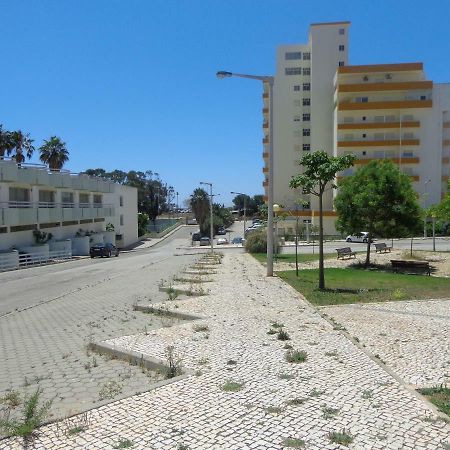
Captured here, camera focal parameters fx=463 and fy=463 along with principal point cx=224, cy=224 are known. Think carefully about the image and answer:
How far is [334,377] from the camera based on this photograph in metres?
6.10

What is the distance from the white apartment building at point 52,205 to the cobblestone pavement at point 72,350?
21747 mm

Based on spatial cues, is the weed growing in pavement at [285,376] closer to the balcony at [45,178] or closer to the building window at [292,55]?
the balcony at [45,178]

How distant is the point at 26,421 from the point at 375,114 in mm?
66805

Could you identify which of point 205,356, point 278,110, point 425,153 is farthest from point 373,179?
point 278,110

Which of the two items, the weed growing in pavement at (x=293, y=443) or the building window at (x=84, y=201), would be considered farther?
the building window at (x=84, y=201)

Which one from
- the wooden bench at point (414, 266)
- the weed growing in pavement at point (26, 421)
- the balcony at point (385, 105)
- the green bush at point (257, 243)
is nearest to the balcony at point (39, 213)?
the green bush at point (257, 243)

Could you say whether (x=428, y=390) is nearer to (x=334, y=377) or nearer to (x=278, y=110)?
(x=334, y=377)

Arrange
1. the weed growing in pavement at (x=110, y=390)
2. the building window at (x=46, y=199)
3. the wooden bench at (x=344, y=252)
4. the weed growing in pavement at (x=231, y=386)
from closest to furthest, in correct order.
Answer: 1. the weed growing in pavement at (x=231, y=386)
2. the weed growing in pavement at (x=110, y=390)
3. the wooden bench at (x=344, y=252)
4. the building window at (x=46, y=199)

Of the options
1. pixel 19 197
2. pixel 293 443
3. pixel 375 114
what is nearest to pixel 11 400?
pixel 293 443

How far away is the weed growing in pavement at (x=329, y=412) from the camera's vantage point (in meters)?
4.80

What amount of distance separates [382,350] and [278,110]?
69.0 meters

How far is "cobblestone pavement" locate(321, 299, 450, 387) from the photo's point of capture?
6.55 meters

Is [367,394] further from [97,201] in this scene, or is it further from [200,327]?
[97,201]

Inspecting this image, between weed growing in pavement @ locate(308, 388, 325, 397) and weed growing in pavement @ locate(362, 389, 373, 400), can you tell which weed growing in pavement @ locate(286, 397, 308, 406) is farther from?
weed growing in pavement @ locate(362, 389, 373, 400)
